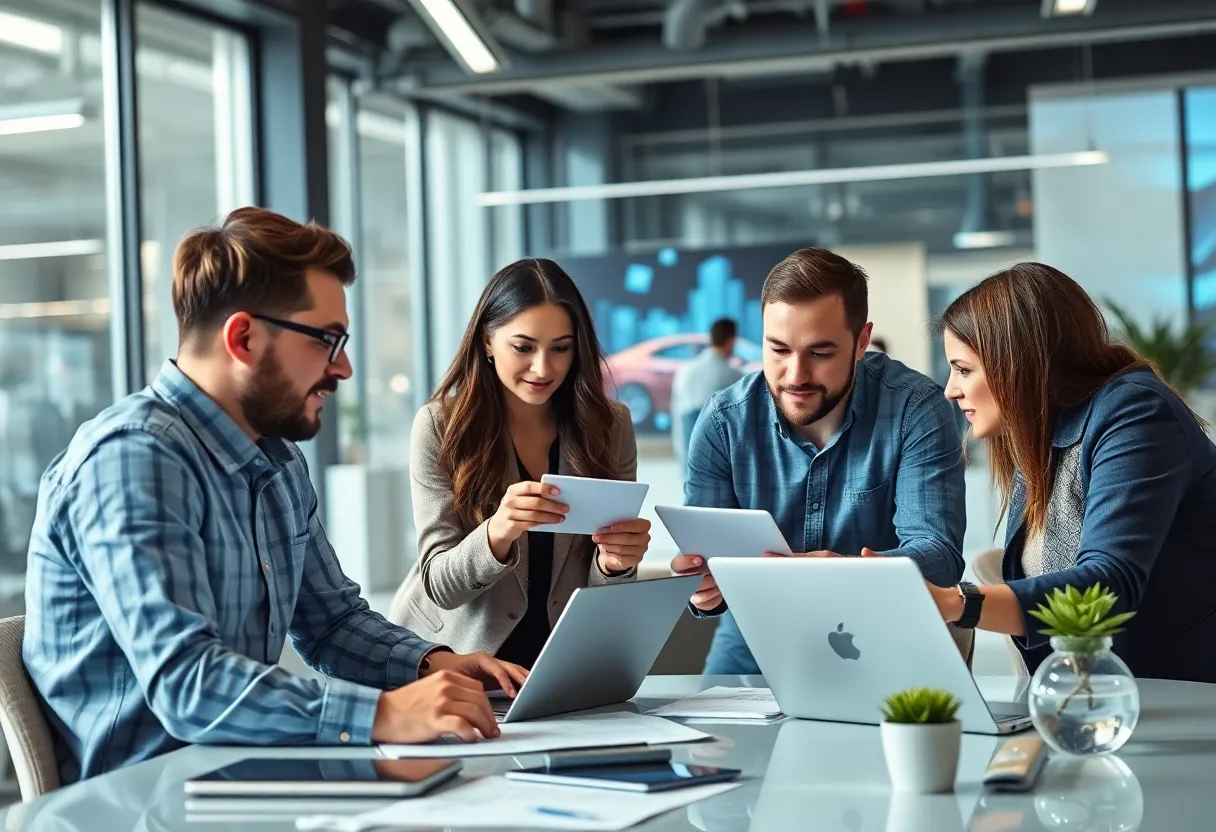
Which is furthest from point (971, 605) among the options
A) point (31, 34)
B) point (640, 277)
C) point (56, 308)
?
point (640, 277)

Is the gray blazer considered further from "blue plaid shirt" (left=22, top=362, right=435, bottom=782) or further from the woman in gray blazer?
"blue plaid shirt" (left=22, top=362, right=435, bottom=782)

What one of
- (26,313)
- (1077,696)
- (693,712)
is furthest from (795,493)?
(26,313)

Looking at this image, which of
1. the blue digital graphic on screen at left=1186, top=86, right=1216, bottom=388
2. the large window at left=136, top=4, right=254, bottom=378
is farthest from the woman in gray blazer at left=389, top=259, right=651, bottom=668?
the blue digital graphic on screen at left=1186, top=86, right=1216, bottom=388

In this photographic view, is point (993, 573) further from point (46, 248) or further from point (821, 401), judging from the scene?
point (46, 248)

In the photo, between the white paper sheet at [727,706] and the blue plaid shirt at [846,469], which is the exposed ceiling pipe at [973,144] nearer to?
the blue plaid shirt at [846,469]

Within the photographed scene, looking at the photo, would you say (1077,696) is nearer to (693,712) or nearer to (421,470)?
(693,712)

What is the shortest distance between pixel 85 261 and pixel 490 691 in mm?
4784

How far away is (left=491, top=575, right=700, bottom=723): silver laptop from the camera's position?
1.84m

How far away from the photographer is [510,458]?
2770 mm

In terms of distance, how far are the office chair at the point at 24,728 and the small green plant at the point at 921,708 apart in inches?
42.4

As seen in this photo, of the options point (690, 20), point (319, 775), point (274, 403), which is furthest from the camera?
point (690, 20)

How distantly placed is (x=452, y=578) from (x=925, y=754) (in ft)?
3.99

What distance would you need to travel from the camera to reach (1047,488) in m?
2.30

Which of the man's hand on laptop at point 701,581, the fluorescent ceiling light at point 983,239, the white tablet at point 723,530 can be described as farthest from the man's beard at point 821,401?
the fluorescent ceiling light at point 983,239
